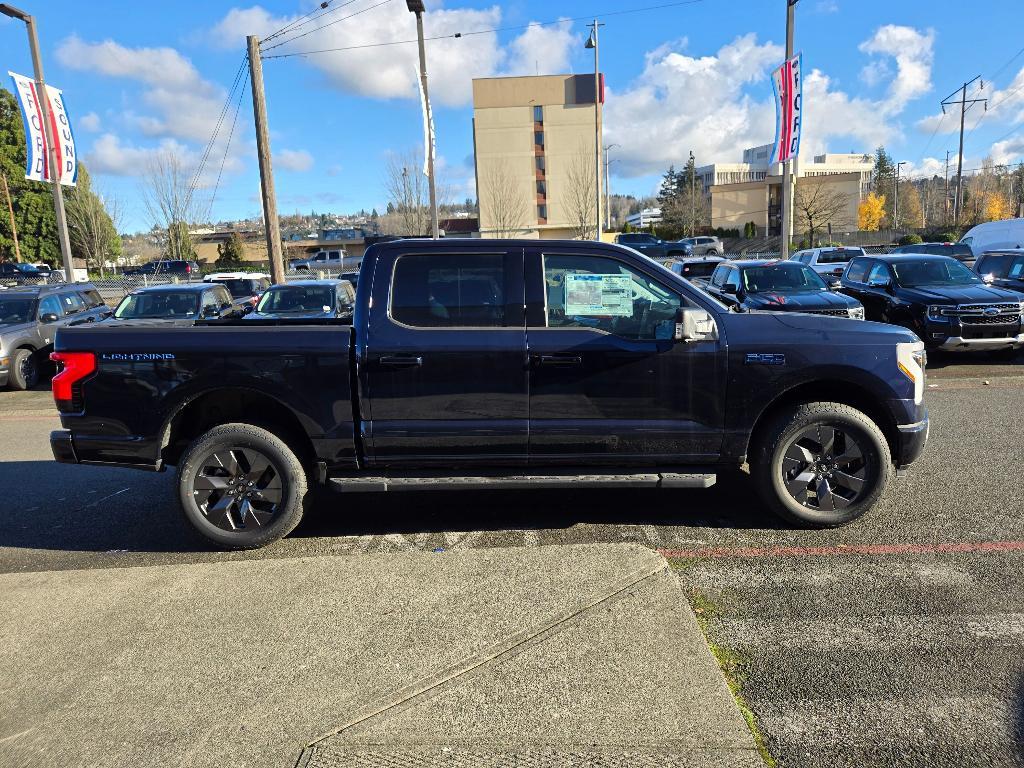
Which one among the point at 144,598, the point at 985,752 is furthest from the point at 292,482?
the point at 985,752

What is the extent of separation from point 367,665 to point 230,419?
2.31 m

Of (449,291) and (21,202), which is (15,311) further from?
(21,202)

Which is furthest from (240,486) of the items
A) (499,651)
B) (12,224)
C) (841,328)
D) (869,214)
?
(869,214)

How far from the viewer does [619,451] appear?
459 cm

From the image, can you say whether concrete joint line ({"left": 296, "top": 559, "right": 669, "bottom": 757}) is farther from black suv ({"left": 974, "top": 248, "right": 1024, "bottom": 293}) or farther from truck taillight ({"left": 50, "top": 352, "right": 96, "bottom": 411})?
black suv ({"left": 974, "top": 248, "right": 1024, "bottom": 293})

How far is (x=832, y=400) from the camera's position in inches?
191

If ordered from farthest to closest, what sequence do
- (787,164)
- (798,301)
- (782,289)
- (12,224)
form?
(12,224), (787,164), (782,289), (798,301)

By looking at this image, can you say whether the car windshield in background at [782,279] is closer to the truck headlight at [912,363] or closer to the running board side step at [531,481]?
the truck headlight at [912,363]

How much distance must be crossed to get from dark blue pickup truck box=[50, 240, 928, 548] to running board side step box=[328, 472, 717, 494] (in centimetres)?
1

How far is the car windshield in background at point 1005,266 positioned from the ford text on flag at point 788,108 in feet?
19.4

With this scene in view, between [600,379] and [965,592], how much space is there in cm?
228

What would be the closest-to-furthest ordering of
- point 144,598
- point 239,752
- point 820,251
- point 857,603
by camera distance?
point 239,752 < point 857,603 < point 144,598 < point 820,251

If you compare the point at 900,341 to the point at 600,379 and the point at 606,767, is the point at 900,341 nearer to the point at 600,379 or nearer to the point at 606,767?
the point at 600,379

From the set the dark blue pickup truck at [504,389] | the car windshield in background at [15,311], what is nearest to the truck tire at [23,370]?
the car windshield in background at [15,311]
